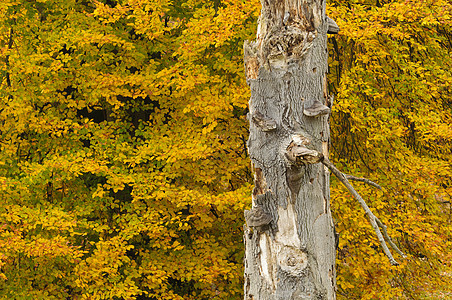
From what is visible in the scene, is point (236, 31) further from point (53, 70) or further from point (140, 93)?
point (53, 70)

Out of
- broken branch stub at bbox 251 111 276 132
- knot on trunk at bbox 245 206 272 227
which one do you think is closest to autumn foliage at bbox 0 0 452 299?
broken branch stub at bbox 251 111 276 132

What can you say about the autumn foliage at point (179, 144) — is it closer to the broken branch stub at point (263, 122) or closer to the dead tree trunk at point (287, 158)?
the dead tree trunk at point (287, 158)

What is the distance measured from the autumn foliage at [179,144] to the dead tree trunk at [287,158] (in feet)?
11.0

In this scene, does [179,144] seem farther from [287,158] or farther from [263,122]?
[287,158]

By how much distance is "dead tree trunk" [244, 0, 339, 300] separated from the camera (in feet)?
11.3

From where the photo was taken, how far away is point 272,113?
3502 millimetres

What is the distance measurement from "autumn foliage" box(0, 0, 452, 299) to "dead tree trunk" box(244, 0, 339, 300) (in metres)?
3.35

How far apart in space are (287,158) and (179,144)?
15.0 ft

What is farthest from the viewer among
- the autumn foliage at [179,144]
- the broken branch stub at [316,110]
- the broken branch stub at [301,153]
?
the autumn foliage at [179,144]

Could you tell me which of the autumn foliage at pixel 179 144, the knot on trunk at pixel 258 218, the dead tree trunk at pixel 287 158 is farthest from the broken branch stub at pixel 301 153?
the autumn foliage at pixel 179 144

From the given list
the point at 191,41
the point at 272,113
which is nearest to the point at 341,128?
the point at 191,41

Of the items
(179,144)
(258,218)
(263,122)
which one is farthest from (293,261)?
(179,144)

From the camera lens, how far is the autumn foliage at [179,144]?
7.36 metres

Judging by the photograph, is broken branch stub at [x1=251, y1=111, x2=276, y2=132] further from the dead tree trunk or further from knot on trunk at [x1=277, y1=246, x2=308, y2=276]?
knot on trunk at [x1=277, y1=246, x2=308, y2=276]
